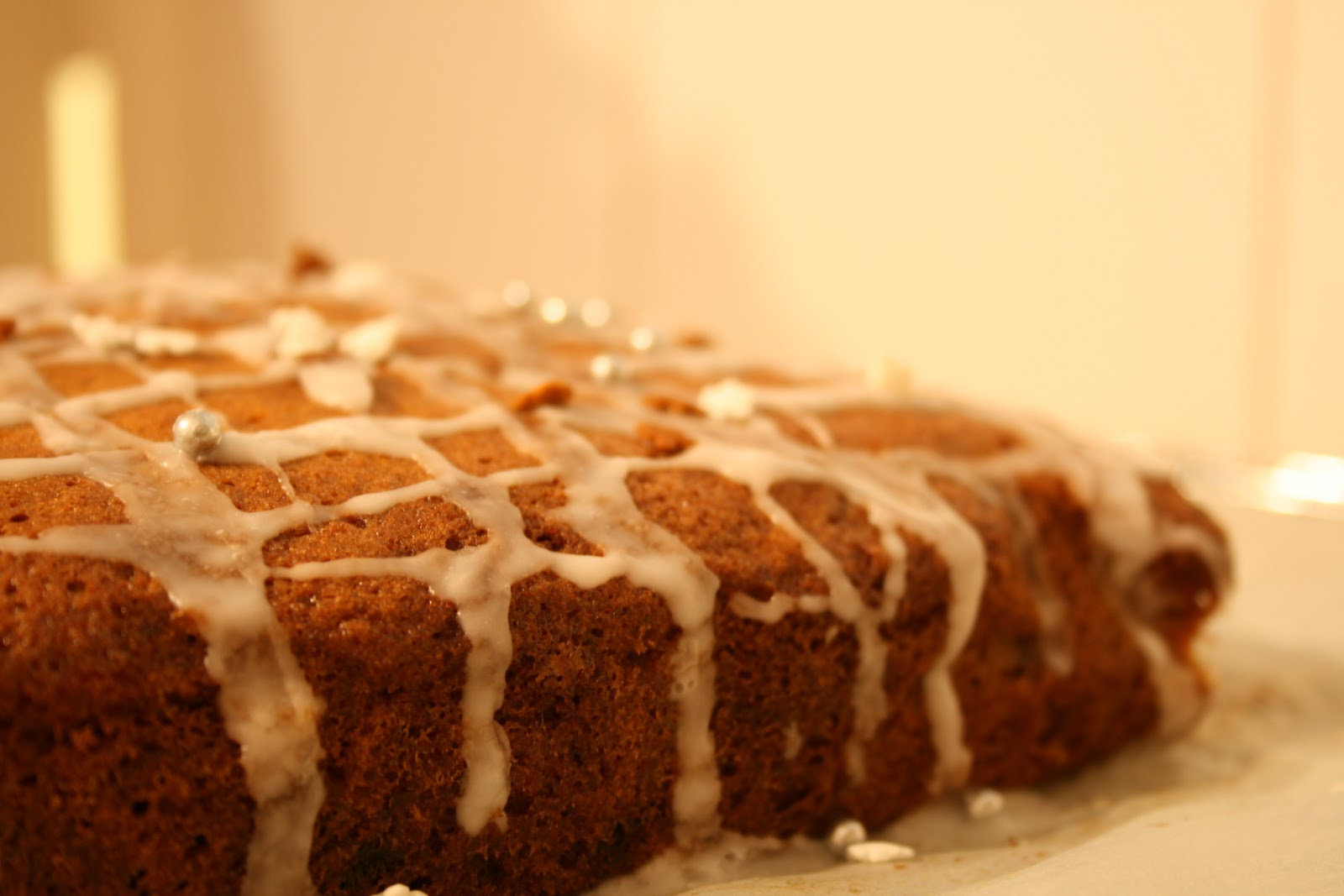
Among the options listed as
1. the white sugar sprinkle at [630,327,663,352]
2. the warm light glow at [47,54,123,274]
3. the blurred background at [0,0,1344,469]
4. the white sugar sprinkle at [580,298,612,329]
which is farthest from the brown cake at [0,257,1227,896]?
the warm light glow at [47,54,123,274]

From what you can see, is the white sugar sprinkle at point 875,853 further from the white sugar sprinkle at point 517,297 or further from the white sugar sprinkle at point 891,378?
the white sugar sprinkle at point 517,297

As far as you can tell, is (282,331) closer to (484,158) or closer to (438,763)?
(438,763)

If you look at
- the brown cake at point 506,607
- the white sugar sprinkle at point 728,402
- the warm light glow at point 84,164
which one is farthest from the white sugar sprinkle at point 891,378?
the warm light glow at point 84,164

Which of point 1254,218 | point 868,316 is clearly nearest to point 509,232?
point 868,316

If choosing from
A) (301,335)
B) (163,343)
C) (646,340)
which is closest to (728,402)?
(646,340)

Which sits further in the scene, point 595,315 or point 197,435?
point 595,315

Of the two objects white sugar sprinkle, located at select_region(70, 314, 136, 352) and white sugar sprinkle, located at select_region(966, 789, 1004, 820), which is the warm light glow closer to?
white sugar sprinkle, located at select_region(70, 314, 136, 352)

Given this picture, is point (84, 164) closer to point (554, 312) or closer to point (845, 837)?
point (554, 312)
